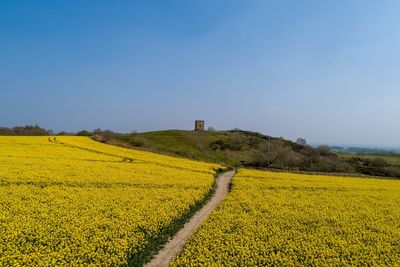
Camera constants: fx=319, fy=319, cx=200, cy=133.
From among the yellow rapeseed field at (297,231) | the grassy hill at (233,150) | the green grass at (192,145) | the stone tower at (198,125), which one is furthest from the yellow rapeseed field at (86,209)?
the stone tower at (198,125)

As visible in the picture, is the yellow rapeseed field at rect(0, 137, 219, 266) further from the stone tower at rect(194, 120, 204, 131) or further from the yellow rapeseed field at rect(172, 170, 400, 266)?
the stone tower at rect(194, 120, 204, 131)

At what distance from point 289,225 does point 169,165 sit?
27.8 m

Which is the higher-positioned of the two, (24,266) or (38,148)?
(38,148)

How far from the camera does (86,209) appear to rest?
2278 cm

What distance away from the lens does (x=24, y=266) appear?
1436cm

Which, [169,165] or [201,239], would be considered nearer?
[201,239]

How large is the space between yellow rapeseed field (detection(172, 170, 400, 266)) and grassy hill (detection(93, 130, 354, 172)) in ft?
122

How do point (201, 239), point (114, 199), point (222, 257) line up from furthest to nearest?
point (114, 199), point (201, 239), point (222, 257)

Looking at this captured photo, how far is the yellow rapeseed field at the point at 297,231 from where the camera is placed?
16906mm

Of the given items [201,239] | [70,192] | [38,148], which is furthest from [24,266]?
[38,148]

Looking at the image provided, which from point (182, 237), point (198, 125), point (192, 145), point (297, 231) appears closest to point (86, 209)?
point (182, 237)

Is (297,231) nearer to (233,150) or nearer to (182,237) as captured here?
(182,237)

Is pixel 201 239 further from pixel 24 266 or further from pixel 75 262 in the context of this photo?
pixel 24 266

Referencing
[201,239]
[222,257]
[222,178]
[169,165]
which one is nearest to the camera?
[222,257]
